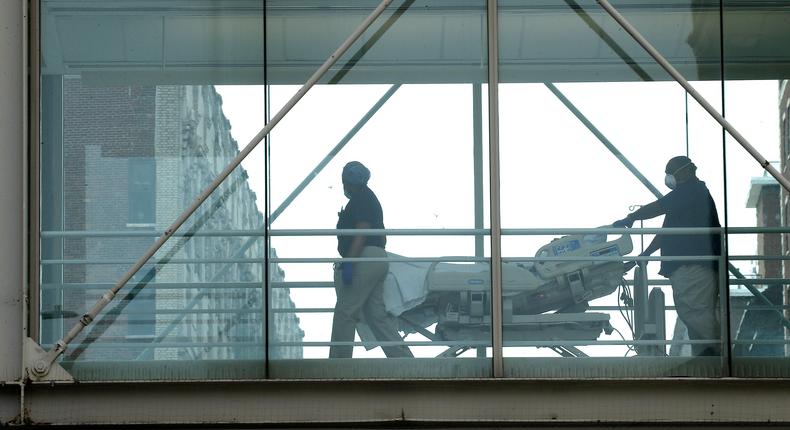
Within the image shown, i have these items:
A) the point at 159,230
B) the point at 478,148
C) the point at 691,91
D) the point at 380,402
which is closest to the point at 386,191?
the point at 478,148

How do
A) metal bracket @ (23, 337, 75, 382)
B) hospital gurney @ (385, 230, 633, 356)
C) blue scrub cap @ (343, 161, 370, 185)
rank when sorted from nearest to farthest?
metal bracket @ (23, 337, 75, 382)
hospital gurney @ (385, 230, 633, 356)
blue scrub cap @ (343, 161, 370, 185)

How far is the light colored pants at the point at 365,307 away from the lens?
41.3 ft

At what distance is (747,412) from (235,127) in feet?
12.0

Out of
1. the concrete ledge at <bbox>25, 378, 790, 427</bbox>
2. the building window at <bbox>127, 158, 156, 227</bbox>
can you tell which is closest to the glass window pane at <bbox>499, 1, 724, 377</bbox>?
the concrete ledge at <bbox>25, 378, 790, 427</bbox>

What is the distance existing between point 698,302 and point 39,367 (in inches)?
163

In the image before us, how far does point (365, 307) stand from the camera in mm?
12656

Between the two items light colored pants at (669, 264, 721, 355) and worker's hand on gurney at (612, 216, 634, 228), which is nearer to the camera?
light colored pants at (669, 264, 721, 355)

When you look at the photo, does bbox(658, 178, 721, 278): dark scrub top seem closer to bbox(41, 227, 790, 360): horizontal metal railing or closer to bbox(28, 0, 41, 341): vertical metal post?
bbox(41, 227, 790, 360): horizontal metal railing

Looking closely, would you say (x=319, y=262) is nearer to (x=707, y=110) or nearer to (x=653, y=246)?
(x=653, y=246)

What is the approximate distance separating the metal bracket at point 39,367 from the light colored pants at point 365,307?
169cm

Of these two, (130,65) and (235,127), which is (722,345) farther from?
(130,65)

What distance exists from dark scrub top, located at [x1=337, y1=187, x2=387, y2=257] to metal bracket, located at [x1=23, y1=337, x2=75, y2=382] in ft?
6.22

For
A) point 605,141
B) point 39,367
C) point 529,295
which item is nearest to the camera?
point 39,367

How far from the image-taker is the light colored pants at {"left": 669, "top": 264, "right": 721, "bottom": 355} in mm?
12555
